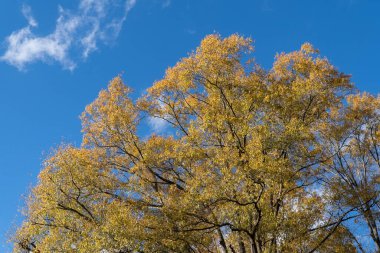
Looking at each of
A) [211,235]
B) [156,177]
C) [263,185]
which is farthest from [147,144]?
[263,185]

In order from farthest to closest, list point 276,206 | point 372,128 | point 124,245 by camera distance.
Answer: point 372,128 → point 276,206 → point 124,245

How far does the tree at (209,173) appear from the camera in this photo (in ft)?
53.3

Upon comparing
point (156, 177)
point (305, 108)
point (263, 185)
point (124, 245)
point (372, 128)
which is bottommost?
point (124, 245)

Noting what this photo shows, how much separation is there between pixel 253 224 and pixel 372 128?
1292 cm

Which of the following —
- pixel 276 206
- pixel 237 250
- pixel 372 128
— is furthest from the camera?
pixel 372 128

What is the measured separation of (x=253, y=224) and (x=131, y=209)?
542cm

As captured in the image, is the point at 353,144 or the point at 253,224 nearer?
the point at 253,224

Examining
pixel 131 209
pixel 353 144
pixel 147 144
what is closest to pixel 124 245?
pixel 131 209

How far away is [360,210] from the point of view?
20031 mm

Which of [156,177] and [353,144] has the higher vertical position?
[353,144]

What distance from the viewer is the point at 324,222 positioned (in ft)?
62.7

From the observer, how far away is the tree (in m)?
16.2

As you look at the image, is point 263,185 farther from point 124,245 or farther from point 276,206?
point 124,245

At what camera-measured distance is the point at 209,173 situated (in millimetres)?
16703
